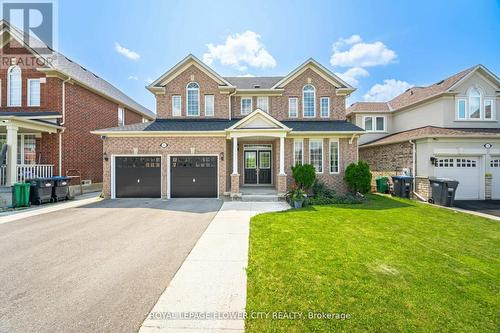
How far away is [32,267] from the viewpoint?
4.39 m

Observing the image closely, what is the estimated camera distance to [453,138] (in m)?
12.4

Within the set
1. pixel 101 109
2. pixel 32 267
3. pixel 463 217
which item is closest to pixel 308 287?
pixel 32 267

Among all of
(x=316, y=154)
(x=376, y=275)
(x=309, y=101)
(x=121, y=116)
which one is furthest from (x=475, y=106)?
(x=121, y=116)

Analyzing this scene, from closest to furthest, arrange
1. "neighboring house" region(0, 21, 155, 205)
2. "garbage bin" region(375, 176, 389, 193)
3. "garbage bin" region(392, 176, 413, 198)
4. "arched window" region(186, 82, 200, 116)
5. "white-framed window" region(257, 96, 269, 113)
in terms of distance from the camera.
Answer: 1. "neighboring house" region(0, 21, 155, 205)
2. "garbage bin" region(392, 176, 413, 198)
3. "arched window" region(186, 82, 200, 116)
4. "garbage bin" region(375, 176, 389, 193)
5. "white-framed window" region(257, 96, 269, 113)

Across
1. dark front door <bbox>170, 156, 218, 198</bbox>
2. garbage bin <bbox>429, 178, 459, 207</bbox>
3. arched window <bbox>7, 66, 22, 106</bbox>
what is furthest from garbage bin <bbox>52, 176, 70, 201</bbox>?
garbage bin <bbox>429, 178, 459, 207</bbox>

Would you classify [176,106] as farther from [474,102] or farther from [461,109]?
[474,102]

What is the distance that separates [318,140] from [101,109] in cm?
1569

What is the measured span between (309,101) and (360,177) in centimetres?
608

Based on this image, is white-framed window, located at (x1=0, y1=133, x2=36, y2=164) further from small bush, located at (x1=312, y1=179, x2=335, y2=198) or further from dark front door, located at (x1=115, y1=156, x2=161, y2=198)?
small bush, located at (x1=312, y1=179, x2=335, y2=198)

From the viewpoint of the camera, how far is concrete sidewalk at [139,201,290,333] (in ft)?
9.46

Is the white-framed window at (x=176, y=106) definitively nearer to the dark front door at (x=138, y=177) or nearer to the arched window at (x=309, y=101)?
the dark front door at (x=138, y=177)

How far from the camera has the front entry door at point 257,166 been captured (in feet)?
49.1

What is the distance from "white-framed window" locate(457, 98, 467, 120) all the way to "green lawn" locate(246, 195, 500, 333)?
31.2ft

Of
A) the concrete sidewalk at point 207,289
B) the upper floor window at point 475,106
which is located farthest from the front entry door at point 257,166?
the upper floor window at point 475,106
